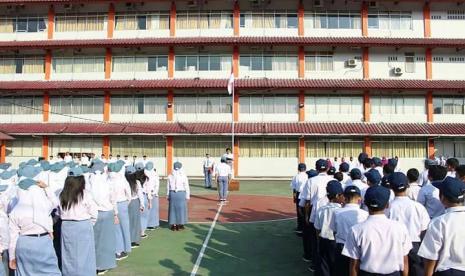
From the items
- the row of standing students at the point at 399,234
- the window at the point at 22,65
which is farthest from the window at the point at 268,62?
the row of standing students at the point at 399,234

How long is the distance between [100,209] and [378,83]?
22.5 metres

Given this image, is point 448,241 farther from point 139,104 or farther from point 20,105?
point 20,105

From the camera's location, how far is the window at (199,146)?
87.7ft

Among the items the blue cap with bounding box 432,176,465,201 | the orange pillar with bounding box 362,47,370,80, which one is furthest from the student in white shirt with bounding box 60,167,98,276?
the orange pillar with bounding box 362,47,370,80

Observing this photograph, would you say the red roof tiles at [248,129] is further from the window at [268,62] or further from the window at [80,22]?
the window at [80,22]

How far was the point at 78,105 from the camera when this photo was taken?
2773 centimetres

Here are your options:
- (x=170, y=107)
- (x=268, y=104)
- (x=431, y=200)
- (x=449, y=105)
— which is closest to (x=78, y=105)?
(x=170, y=107)

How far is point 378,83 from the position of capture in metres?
25.9

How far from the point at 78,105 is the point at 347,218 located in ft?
85.4

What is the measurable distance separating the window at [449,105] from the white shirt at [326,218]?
24165 millimetres

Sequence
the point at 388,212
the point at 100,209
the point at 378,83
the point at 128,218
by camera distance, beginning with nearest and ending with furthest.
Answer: the point at 388,212 < the point at 100,209 < the point at 128,218 < the point at 378,83

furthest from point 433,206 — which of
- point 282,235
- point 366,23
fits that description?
point 366,23

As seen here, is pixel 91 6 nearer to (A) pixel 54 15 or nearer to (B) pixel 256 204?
(A) pixel 54 15

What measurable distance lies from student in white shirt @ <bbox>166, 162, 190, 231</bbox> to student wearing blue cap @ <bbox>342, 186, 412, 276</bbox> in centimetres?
721
